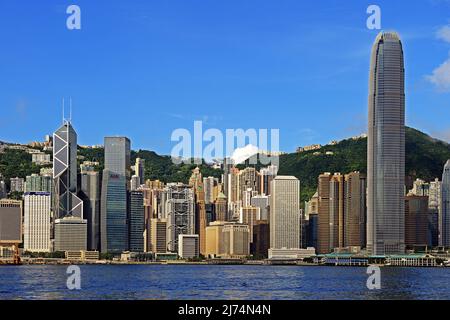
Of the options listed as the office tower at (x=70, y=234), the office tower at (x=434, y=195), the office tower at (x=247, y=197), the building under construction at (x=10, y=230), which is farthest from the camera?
the office tower at (x=247, y=197)

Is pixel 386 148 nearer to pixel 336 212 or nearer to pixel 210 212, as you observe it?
pixel 336 212

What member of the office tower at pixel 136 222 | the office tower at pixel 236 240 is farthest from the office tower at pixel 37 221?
the office tower at pixel 236 240

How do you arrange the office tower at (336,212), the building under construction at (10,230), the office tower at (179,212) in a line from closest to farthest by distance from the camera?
the building under construction at (10,230) < the office tower at (336,212) < the office tower at (179,212)

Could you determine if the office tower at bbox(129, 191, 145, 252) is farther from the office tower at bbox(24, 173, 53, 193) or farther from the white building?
the white building

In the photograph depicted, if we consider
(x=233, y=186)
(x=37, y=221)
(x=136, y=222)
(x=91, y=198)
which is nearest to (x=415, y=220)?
(x=233, y=186)

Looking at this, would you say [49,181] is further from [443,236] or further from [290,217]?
[443,236]

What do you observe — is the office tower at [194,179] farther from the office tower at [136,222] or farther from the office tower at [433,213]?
the office tower at [433,213]

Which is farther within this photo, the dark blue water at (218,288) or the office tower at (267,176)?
the office tower at (267,176)
